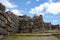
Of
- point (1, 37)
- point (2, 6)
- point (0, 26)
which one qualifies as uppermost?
point (2, 6)

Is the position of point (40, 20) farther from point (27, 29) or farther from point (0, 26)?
point (0, 26)

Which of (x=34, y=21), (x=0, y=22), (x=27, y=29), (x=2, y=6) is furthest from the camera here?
(x=34, y=21)

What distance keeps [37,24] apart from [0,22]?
→ 37.6 feet

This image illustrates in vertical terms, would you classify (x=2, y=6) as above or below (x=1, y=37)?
above

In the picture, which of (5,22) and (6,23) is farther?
(6,23)

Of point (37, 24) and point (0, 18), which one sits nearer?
point (0, 18)

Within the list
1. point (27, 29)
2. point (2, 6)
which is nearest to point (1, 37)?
point (2, 6)

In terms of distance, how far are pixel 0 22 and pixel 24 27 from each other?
413 inches

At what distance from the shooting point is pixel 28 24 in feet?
53.7

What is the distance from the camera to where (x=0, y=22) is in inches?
254

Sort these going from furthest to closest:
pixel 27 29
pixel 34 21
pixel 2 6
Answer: pixel 34 21, pixel 27 29, pixel 2 6

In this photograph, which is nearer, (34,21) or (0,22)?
(0,22)

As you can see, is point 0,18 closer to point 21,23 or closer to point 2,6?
point 2,6

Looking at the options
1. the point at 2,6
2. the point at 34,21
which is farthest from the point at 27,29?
the point at 2,6
